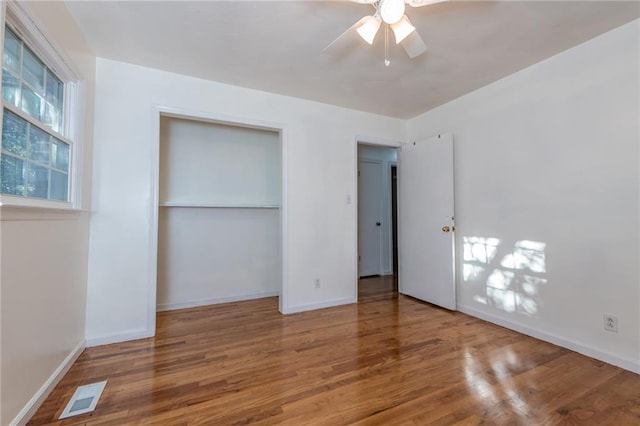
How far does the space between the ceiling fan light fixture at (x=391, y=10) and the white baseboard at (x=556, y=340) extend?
2750 millimetres

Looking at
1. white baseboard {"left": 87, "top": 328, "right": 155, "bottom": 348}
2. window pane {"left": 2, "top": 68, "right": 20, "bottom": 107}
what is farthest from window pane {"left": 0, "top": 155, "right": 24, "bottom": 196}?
white baseboard {"left": 87, "top": 328, "right": 155, "bottom": 348}

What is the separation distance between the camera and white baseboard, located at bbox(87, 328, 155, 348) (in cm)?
235

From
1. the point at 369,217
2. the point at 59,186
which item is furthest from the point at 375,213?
the point at 59,186

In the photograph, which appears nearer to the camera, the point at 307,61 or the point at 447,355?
the point at 447,355

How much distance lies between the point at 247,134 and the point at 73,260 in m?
2.35

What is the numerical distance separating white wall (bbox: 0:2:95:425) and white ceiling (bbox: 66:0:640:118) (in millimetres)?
308

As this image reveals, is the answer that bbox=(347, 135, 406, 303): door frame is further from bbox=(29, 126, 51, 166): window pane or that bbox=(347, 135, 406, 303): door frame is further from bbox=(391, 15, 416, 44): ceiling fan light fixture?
bbox=(29, 126, 51, 166): window pane

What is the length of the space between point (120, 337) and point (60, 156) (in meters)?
1.54

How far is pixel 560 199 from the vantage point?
236 cm

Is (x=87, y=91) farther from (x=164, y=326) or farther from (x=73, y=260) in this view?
(x=164, y=326)

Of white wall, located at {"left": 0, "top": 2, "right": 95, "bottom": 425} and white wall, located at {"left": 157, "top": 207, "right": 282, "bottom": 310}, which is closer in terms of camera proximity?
white wall, located at {"left": 0, "top": 2, "right": 95, "bottom": 425}

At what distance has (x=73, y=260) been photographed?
207 centimetres

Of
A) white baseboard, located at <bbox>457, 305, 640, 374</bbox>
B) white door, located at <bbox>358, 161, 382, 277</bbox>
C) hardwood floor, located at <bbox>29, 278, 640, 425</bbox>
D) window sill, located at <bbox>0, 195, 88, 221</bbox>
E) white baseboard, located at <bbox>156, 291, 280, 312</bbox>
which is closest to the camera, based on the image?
window sill, located at <bbox>0, 195, 88, 221</bbox>

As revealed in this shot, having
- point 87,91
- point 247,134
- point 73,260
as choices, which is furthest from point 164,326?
point 247,134
